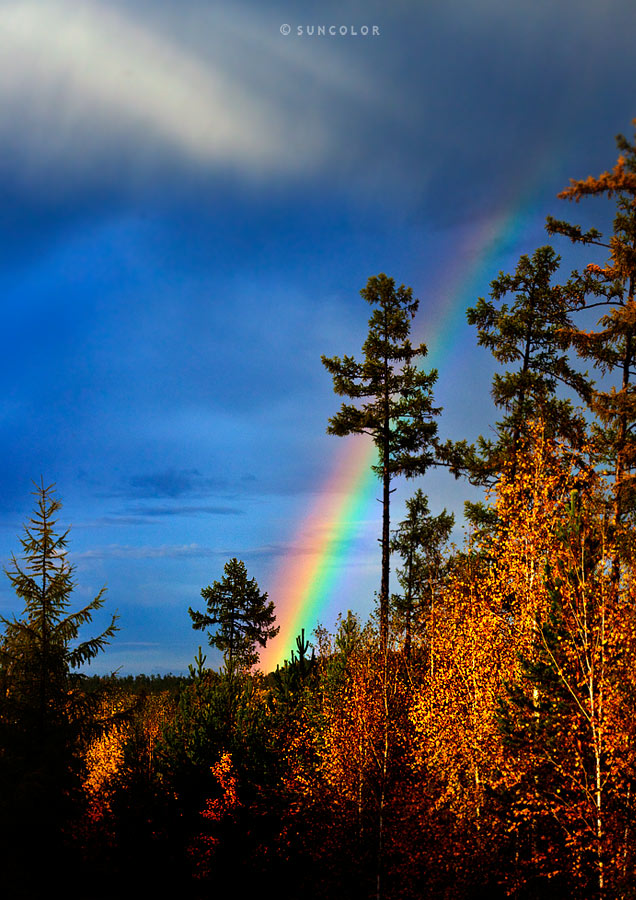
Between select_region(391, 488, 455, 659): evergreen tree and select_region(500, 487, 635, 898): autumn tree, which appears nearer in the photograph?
select_region(500, 487, 635, 898): autumn tree

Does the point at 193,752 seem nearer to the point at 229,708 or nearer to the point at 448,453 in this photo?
the point at 229,708

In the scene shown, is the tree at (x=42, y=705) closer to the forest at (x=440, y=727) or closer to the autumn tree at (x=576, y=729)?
the forest at (x=440, y=727)

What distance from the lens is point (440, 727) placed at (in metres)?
18.1

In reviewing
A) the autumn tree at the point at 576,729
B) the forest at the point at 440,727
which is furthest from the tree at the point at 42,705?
the autumn tree at the point at 576,729

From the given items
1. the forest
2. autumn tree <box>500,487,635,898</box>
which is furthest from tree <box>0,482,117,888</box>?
autumn tree <box>500,487,635,898</box>

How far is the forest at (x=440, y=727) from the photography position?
13.9 meters

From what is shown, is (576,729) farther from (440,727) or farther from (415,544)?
(415,544)

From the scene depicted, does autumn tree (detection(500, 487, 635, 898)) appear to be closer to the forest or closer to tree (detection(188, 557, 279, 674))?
the forest

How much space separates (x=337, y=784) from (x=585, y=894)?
8351mm

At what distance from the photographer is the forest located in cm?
1388

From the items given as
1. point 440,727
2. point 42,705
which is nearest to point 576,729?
point 440,727

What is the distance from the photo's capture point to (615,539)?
1775cm

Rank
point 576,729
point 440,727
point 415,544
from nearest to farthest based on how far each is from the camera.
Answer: point 576,729
point 440,727
point 415,544

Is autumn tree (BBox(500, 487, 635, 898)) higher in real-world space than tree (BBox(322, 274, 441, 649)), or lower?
lower
